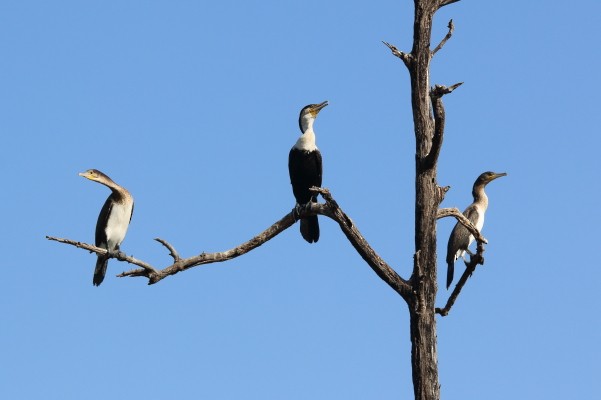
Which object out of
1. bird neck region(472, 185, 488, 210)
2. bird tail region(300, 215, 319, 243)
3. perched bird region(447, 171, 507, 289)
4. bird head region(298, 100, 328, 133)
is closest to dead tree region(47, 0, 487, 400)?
bird tail region(300, 215, 319, 243)

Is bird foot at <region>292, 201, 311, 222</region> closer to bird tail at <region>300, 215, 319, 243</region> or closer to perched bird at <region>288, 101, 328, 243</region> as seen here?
bird tail at <region>300, 215, 319, 243</region>

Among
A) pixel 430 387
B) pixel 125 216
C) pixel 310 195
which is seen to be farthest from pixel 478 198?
pixel 430 387

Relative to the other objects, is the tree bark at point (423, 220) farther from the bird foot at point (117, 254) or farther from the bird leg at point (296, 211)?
the bird foot at point (117, 254)

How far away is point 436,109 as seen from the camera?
23.0ft

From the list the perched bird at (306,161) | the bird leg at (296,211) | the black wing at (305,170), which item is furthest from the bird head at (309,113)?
the bird leg at (296,211)

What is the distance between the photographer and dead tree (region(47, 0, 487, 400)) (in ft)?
24.0

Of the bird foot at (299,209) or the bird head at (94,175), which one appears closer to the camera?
the bird foot at (299,209)

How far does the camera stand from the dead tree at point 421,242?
24.0 feet

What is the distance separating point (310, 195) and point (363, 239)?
2.20m

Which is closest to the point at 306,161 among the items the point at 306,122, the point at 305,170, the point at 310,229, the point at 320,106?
the point at 305,170

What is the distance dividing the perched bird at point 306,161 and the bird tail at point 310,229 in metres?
0.42

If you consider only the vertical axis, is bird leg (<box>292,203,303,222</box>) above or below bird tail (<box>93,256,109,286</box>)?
below

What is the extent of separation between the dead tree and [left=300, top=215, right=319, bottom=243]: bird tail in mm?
1391

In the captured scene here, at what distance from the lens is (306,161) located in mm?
9594
